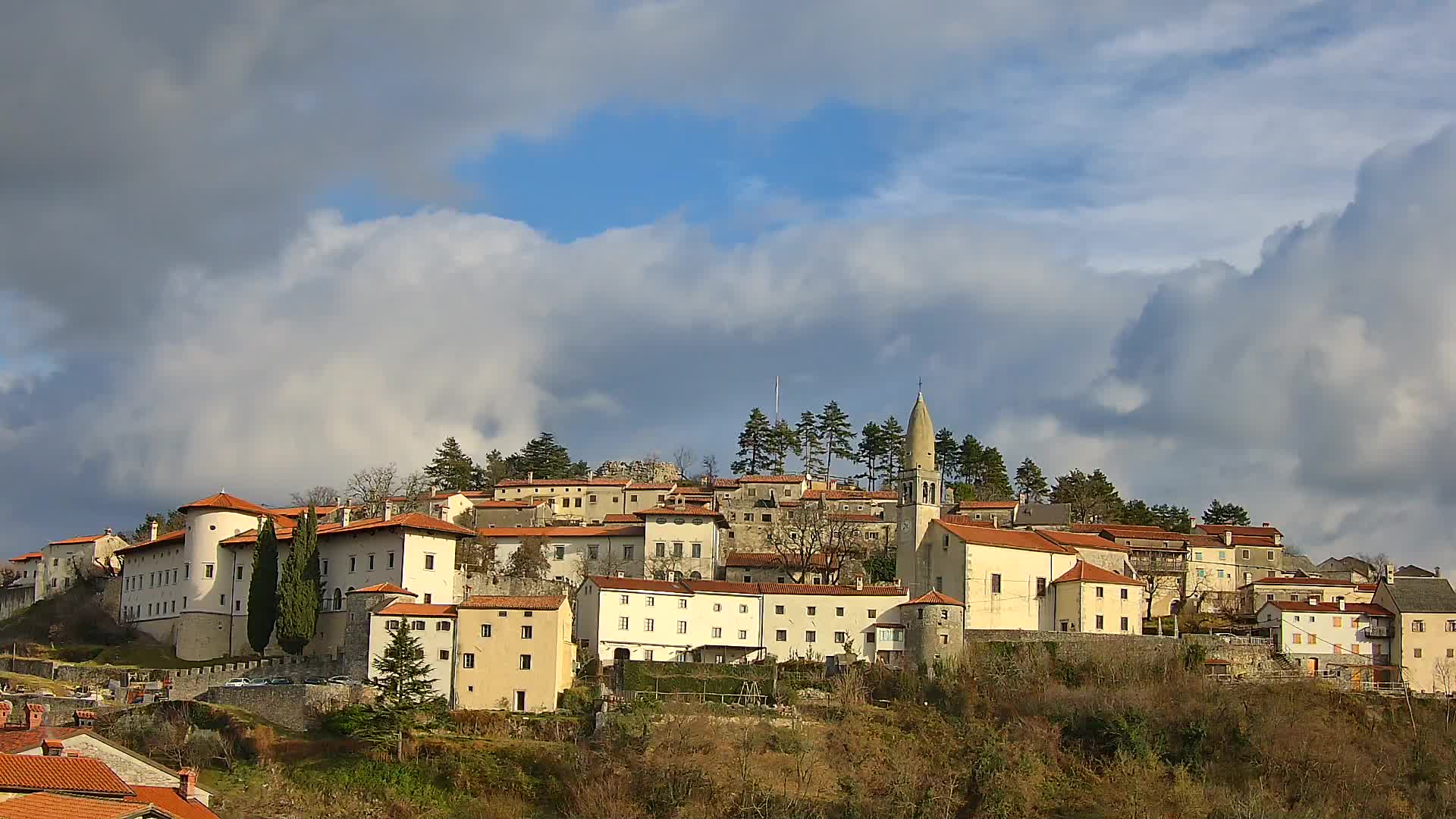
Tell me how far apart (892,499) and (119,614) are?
4657 cm

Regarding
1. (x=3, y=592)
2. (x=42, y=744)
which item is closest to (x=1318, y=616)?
(x=42, y=744)

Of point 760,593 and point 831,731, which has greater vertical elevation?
point 760,593

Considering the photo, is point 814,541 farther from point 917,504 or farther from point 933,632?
point 933,632

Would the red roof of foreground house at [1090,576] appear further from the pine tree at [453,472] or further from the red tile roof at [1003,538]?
the pine tree at [453,472]

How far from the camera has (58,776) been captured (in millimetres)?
39344

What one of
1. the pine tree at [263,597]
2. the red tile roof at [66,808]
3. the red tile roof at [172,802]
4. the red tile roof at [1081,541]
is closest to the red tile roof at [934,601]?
the red tile roof at [1081,541]

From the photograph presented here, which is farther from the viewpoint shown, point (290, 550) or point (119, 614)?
point (119, 614)

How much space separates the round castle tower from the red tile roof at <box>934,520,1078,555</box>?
21.8 feet

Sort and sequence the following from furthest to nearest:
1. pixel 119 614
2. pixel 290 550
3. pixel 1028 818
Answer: pixel 119 614 → pixel 290 550 → pixel 1028 818

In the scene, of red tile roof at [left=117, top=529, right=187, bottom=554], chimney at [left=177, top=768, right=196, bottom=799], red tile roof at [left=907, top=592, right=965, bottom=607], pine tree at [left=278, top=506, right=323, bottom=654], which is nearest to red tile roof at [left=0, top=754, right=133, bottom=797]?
chimney at [left=177, top=768, right=196, bottom=799]

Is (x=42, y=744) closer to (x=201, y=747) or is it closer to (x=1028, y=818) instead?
(x=201, y=747)

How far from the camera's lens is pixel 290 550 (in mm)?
77312

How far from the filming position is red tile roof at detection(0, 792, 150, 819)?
3566 centimetres

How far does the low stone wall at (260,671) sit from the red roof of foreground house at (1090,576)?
115 ft
